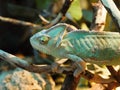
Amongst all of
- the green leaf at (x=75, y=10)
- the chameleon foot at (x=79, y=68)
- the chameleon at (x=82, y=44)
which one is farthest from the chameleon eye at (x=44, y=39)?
the green leaf at (x=75, y=10)

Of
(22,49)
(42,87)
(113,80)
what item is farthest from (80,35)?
(22,49)

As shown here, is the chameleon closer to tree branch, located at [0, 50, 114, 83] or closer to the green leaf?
tree branch, located at [0, 50, 114, 83]

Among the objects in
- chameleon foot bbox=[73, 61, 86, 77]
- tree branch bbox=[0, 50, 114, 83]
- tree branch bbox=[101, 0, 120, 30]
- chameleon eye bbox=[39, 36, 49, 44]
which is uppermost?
tree branch bbox=[101, 0, 120, 30]

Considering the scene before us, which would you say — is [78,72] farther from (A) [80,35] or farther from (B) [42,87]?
(B) [42,87]

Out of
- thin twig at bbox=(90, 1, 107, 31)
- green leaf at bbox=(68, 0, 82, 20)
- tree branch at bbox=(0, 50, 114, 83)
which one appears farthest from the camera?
green leaf at bbox=(68, 0, 82, 20)

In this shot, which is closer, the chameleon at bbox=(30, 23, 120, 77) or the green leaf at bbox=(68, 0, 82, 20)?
the chameleon at bbox=(30, 23, 120, 77)

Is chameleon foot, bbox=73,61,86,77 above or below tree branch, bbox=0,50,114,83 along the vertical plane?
above

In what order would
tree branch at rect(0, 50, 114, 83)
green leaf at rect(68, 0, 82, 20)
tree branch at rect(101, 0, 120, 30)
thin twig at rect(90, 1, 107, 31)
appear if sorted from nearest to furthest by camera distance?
tree branch at rect(101, 0, 120, 30), tree branch at rect(0, 50, 114, 83), thin twig at rect(90, 1, 107, 31), green leaf at rect(68, 0, 82, 20)

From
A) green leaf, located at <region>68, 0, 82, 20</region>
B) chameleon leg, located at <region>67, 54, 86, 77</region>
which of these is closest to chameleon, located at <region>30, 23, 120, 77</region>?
chameleon leg, located at <region>67, 54, 86, 77</region>

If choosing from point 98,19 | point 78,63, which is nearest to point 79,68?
point 78,63
